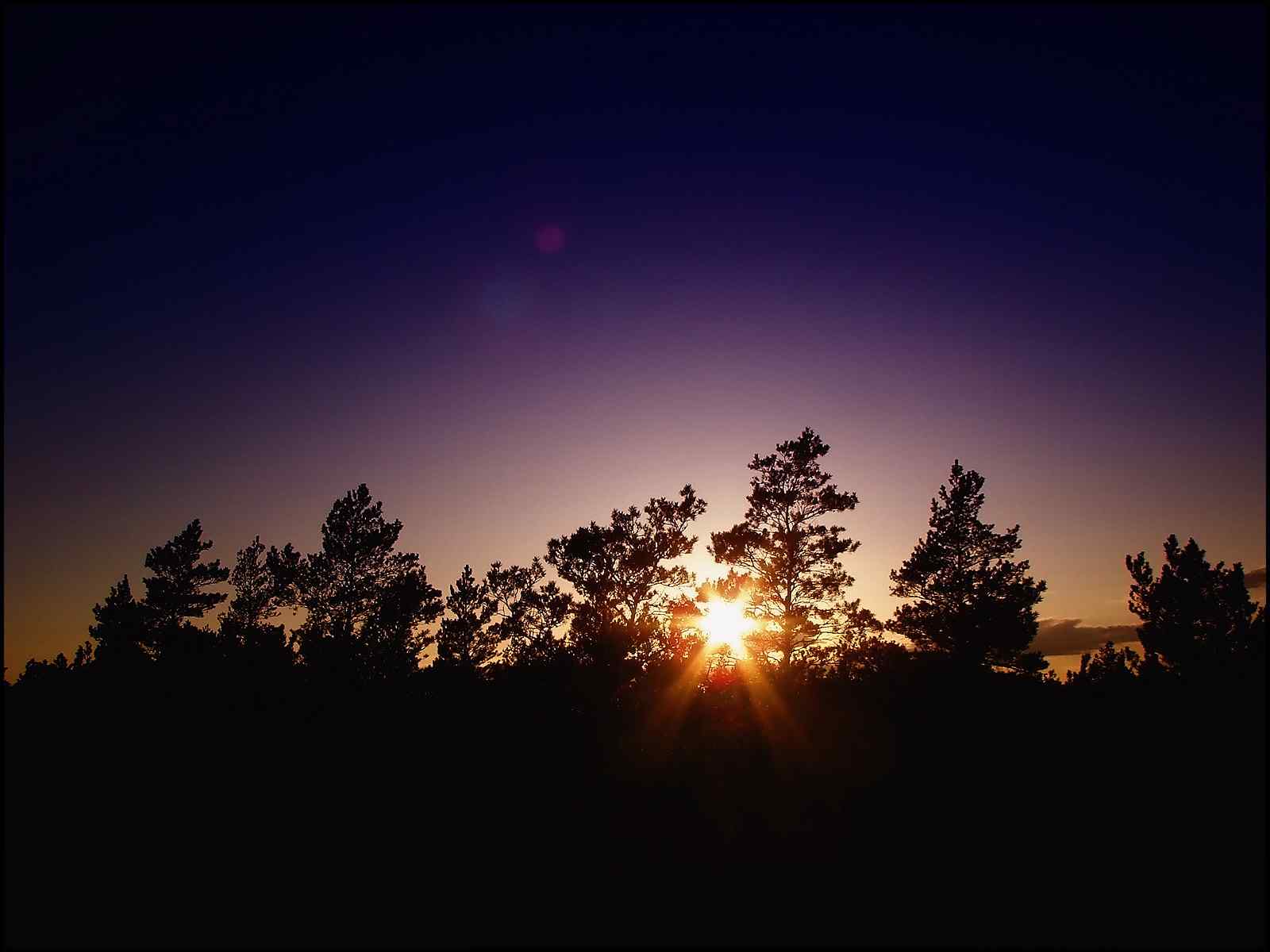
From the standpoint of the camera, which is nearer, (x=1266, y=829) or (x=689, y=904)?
(x=689, y=904)

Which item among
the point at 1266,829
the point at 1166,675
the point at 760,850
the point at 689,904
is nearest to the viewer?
the point at 689,904

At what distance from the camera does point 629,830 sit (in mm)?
9758

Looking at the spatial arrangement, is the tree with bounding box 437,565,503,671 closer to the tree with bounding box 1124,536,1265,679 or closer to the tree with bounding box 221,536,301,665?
the tree with bounding box 221,536,301,665

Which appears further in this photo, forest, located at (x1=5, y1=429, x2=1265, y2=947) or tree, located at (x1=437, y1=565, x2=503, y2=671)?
tree, located at (x1=437, y1=565, x2=503, y2=671)

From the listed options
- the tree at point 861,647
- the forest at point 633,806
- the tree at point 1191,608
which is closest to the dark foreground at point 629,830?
the forest at point 633,806

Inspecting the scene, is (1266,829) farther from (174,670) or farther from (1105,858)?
(174,670)

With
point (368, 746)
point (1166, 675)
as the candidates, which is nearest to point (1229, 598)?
point (1166, 675)

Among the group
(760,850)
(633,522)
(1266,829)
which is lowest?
(760,850)

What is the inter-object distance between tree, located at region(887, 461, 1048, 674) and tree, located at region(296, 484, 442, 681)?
25.2 metres

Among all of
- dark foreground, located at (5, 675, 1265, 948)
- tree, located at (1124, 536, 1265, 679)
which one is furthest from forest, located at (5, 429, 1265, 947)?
tree, located at (1124, 536, 1265, 679)

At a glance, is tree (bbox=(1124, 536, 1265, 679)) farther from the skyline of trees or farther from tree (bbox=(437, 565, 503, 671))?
tree (bbox=(437, 565, 503, 671))

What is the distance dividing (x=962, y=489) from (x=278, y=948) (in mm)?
29445

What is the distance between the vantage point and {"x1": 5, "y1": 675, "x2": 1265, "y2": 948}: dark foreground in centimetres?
684

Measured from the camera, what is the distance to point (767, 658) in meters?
23.3
